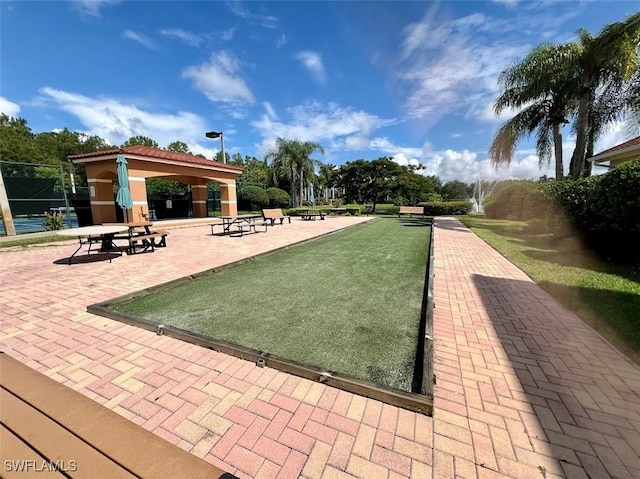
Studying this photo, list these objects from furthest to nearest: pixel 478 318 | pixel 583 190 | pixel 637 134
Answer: pixel 637 134
pixel 583 190
pixel 478 318

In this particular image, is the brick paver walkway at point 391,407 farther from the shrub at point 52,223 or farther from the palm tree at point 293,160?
the palm tree at point 293,160

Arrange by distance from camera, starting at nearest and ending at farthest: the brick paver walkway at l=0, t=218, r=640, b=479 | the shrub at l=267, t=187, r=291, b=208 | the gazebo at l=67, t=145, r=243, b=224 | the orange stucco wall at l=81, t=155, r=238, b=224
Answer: the brick paver walkway at l=0, t=218, r=640, b=479
the gazebo at l=67, t=145, r=243, b=224
the orange stucco wall at l=81, t=155, r=238, b=224
the shrub at l=267, t=187, r=291, b=208

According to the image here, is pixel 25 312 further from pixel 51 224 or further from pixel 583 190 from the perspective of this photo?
pixel 51 224

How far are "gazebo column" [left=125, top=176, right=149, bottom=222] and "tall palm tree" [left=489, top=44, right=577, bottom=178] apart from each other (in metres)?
19.4

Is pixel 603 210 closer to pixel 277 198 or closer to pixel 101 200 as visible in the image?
pixel 101 200

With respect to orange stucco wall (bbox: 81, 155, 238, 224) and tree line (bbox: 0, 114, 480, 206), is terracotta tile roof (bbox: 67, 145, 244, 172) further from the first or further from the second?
tree line (bbox: 0, 114, 480, 206)

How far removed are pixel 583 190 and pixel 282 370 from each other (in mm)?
9903

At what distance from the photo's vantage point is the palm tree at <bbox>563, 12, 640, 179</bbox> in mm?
10094

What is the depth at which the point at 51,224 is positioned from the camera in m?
13.8

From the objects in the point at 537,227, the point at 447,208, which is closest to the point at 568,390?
the point at 537,227

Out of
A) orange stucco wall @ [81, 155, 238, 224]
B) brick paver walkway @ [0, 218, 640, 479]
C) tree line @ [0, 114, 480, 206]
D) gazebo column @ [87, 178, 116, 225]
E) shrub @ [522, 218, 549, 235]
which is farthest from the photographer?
tree line @ [0, 114, 480, 206]

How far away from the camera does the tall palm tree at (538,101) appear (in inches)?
497

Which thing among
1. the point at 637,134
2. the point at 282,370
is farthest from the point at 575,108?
the point at 282,370

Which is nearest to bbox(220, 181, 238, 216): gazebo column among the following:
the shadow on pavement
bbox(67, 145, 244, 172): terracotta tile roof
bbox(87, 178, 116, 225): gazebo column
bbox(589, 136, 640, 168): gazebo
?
bbox(67, 145, 244, 172): terracotta tile roof
